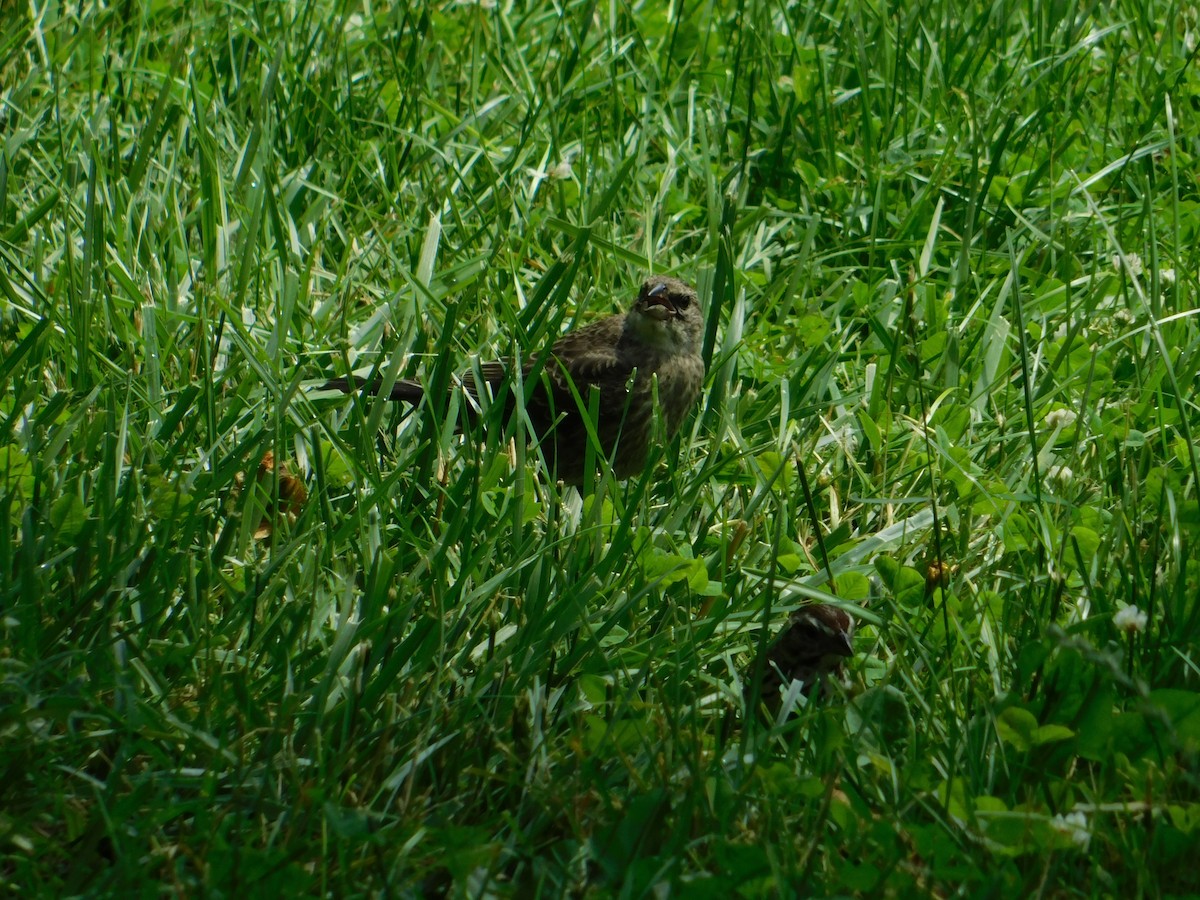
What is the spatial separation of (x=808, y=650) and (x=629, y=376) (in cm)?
154

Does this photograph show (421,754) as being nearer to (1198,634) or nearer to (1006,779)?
(1006,779)

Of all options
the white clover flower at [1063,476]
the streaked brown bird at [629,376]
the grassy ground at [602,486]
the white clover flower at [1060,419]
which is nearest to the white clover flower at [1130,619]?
the grassy ground at [602,486]

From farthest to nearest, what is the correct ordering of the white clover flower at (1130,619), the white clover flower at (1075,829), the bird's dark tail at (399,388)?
the bird's dark tail at (399,388), the white clover flower at (1130,619), the white clover flower at (1075,829)

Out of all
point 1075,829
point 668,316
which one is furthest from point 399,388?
point 1075,829

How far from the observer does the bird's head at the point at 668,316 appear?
457 cm

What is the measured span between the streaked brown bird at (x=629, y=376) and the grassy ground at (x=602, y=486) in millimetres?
132

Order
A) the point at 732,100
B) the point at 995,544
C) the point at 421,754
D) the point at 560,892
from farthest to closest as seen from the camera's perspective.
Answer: the point at 732,100, the point at 995,544, the point at 421,754, the point at 560,892

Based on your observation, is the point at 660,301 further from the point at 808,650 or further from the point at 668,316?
the point at 808,650

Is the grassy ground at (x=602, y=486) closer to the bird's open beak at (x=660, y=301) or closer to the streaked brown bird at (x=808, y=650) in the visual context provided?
the streaked brown bird at (x=808, y=650)

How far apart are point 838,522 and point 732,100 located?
2.20 meters

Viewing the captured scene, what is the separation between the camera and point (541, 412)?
4.73 m

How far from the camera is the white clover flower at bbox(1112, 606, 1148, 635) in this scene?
9.70ft

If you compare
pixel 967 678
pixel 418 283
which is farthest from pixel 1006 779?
pixel 418 283

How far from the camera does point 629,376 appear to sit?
4.60m
